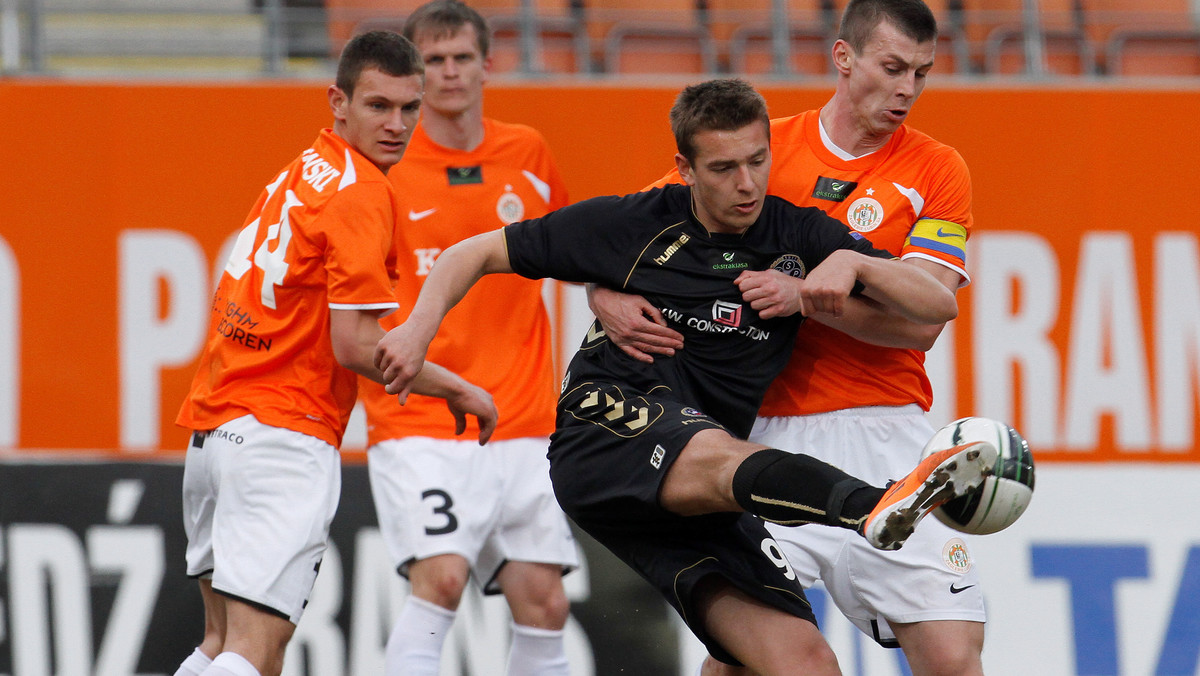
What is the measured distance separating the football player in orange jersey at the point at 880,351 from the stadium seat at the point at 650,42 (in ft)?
13.5

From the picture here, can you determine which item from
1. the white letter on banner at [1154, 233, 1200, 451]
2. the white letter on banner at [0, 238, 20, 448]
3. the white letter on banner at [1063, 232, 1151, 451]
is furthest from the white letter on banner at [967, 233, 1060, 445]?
the white letter on banner at [0, 238, 20, 448]

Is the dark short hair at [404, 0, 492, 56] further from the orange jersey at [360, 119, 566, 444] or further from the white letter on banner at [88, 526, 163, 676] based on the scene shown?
the white letter on banner at [88, 526, 163, 676]

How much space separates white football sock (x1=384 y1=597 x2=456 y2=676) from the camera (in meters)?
5.12

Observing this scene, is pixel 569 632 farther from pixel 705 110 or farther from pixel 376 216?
pixel 705 110

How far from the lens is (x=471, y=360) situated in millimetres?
5418

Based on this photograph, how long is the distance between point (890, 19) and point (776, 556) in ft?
5.78

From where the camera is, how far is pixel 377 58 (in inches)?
176

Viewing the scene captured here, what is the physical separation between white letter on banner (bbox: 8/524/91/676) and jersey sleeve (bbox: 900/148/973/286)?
4.01 m

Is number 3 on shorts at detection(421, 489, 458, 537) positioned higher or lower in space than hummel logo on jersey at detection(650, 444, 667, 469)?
lower

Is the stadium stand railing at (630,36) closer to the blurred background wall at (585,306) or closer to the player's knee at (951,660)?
the blurred background wall at (585,306)

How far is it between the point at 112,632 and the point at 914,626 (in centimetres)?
370

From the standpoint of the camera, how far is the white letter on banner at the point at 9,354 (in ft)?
23.4

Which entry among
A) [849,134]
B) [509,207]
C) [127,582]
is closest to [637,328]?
[849,134]

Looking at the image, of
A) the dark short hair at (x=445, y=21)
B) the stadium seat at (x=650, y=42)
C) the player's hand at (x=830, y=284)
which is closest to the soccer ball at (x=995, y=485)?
the player's hand at (x=830, y=284)
